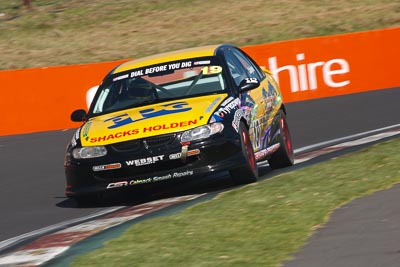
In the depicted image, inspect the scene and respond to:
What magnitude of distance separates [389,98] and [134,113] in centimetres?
965

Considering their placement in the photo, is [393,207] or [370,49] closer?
[393,207]

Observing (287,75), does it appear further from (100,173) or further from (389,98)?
(100,173)

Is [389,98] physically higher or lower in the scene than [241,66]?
lower

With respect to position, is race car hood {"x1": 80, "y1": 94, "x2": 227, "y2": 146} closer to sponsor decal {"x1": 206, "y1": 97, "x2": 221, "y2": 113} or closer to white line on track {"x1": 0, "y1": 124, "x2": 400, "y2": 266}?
sponsor decal {"x1": 206, "y1": 97, "x2": 221, "y2": 113}

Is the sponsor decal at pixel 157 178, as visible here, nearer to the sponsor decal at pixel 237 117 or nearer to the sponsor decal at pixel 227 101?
the sponsor decal at pixel 237 117

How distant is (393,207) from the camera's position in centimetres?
812

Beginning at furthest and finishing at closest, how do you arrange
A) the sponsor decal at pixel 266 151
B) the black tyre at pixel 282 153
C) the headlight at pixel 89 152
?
the black tyre at pixel 282 153
the sponsor decal at pixel 266 151
the headlight at pixel 89 152

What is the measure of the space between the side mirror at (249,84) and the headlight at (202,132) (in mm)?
814

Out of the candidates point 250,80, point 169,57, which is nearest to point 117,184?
point 250,80

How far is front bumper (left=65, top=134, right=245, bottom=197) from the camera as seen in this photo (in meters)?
10.4

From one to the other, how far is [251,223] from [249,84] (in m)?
3.12

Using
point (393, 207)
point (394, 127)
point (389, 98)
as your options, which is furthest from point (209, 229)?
point (389, 98)

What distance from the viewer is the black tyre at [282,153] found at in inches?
481

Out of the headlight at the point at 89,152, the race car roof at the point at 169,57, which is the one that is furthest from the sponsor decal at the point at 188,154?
the race car roof at the point at 169,57
